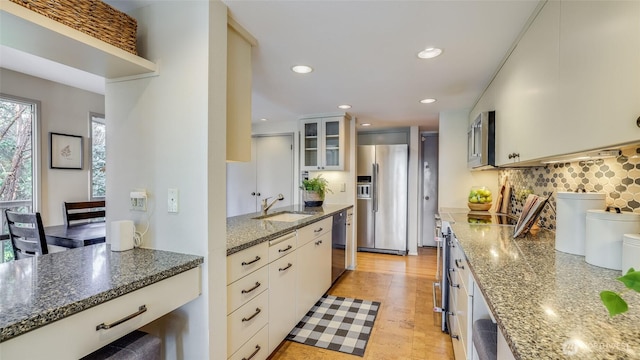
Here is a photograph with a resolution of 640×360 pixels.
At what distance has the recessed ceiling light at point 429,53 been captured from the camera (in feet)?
6.00

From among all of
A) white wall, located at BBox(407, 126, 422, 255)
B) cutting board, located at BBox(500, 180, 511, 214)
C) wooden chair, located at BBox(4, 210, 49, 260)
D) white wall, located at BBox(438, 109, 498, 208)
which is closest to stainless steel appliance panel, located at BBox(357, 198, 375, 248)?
white wall, located at BBox(407, 126, 422, 255)

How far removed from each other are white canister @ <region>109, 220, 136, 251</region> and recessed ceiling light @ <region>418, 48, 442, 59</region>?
2.00m

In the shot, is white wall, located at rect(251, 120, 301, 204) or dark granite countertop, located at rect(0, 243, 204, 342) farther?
white wall, located at rect(251, 120, 301, 204)

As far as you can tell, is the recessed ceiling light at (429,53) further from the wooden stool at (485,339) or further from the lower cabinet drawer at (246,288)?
the lower cabinet drawer at (246,288)

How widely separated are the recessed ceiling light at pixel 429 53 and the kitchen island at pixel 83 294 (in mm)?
1821

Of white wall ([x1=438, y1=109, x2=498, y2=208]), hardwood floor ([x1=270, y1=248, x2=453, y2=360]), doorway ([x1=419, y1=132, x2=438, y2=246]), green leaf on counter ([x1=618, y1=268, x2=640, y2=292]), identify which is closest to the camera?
green leaf on counter ([x1=618, y1=268, x2=640, y2=292])

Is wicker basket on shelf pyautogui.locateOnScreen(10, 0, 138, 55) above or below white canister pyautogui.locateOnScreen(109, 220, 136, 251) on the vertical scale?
above

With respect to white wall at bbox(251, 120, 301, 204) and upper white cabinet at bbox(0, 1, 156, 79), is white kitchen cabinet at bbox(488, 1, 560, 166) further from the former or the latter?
white wall at bbox(251, 120, 301, 204)

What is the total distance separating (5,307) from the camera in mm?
805

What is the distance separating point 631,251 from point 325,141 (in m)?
3.12

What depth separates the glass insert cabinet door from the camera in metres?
3.78

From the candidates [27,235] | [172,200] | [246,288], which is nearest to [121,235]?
[172,200]

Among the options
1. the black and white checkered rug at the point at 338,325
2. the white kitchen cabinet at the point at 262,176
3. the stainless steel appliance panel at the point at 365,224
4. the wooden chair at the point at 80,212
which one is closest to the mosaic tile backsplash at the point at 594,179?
the black and white checkered rug at the point at 338,325

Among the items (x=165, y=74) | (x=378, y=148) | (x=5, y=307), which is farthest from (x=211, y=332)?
(x=378, y=148)
